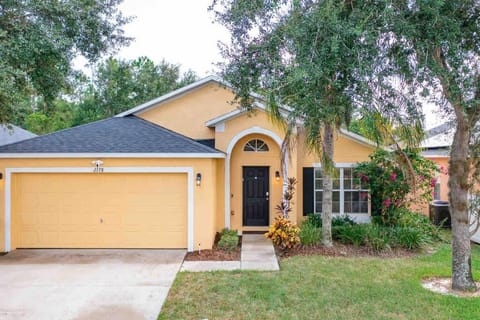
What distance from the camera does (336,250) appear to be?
9.45m

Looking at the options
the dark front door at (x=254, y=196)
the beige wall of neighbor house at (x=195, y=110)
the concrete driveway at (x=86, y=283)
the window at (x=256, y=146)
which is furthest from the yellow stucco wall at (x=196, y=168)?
the beige wall of neighbor house at (x=195, y=110)

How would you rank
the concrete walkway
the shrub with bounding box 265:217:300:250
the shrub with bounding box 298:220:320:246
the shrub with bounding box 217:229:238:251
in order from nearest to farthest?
the concrete walkway → the shrub with bounding box 265:217:300:250 → the shrub with bounding box 298:220:320:246 → the shrub with bounding box 217:229:238:251

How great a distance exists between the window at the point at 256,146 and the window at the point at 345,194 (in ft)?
6.61

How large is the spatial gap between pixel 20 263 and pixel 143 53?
27.1 metres

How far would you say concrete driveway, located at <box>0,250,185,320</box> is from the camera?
5816mm

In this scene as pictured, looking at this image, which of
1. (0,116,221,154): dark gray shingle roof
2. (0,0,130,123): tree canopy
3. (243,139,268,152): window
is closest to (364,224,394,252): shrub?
(243,139,268,152): window

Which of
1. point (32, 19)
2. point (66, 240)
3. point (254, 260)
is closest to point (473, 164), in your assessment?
point (254, 260)

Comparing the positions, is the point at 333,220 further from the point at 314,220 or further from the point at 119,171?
the point at 119,171

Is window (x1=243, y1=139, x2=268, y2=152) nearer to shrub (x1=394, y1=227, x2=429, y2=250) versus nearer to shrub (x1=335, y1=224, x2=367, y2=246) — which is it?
shrub (x1=335, y1=224, x2=367, y2=246)

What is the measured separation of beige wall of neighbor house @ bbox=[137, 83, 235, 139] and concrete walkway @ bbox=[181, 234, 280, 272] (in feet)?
16.9

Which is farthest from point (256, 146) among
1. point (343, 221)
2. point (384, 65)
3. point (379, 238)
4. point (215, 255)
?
point (384, 65)

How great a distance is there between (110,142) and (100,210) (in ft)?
6.72

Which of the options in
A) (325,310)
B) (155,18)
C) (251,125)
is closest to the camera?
(325,310)

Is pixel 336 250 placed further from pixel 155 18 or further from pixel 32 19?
pixel 155 18
